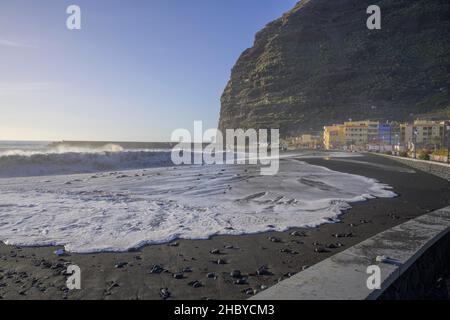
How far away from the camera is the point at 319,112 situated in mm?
120062

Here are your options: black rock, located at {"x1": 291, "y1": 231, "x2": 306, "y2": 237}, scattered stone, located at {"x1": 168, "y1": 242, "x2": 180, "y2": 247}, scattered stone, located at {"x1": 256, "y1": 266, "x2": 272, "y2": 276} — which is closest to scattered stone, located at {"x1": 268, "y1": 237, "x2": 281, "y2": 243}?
black rock, located at {"x1": 291, "y1": 231, "x2": 306, "y2": 237}

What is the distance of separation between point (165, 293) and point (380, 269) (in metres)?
2.54

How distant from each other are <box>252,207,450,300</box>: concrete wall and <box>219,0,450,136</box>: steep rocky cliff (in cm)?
10528

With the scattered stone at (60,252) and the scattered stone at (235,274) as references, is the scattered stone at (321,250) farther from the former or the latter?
the scattered stone at (60,252)

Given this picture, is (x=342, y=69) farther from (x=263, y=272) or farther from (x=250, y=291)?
(x=250, y=291)

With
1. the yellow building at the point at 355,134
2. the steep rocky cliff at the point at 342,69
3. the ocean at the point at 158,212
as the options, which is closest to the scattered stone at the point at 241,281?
the ocean at the point at 158,212

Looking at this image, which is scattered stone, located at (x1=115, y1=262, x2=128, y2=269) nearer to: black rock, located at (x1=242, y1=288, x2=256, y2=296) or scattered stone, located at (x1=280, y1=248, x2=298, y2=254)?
black rock, located at (x1=242, y1=288, x2=256, y2=296)

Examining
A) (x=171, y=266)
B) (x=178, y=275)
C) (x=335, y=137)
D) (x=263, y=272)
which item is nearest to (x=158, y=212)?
(x=171, y=266)

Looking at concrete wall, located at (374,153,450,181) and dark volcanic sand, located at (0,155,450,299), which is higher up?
concrete wall, located at (374,153,450,181)

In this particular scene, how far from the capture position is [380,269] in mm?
3785

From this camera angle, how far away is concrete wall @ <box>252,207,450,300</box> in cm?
326

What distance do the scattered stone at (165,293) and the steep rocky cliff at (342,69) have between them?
354 feet
